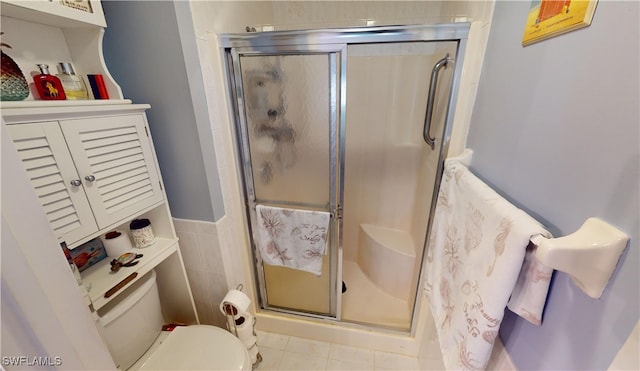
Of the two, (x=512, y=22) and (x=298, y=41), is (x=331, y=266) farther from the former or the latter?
(x=512, y=22)

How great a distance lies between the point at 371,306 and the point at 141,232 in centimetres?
151

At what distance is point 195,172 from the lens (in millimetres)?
1064

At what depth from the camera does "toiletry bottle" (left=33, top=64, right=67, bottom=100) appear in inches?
29.5

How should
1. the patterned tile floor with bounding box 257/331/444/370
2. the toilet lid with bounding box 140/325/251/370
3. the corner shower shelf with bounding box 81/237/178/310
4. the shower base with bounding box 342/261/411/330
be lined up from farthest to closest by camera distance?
the shower base with bounding box 342/261/411/330 < the patterned tile floor with bounding box 257/331/444/370 < the toilet lid with bounding box 140/325/251/370 < the corner shower shelf with bounding box 81/237/178/310

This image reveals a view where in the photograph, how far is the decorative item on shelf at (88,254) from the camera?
3.14 feet

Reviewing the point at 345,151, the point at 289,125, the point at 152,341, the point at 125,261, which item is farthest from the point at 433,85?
the point at 152,341

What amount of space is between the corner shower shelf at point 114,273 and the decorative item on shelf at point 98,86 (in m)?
0.67

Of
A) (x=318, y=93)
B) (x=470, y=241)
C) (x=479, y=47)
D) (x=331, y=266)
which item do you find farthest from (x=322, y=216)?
(x=479, y=47)

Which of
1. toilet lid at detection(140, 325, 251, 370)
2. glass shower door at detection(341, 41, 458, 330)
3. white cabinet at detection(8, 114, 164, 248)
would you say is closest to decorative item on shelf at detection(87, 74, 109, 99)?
white cabinet at detection(8, 114, 164, 248)

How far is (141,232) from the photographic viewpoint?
1.07 metres

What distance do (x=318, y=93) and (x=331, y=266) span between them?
39.1 inches

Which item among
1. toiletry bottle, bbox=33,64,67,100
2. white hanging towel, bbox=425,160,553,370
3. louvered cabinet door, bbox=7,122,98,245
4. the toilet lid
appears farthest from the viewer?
the toilet lid

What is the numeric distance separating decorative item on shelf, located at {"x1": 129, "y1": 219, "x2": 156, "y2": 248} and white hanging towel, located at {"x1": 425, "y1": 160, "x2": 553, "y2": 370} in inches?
49.6

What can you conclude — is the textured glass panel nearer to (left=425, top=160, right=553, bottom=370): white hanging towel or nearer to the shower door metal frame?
the shower door metal frame
